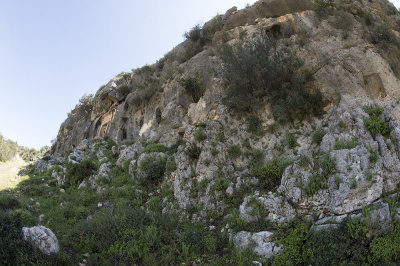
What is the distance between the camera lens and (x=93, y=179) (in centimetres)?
1448

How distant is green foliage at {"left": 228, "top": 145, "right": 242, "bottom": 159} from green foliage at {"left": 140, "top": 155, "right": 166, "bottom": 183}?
3.09 metres

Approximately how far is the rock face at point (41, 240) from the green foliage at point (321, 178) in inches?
282

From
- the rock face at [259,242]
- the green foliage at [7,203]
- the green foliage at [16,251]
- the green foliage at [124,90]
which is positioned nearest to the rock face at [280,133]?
the rock face at [259,242]

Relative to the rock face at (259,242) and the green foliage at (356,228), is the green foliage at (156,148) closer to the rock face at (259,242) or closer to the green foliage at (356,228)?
the rock face at (259,242)

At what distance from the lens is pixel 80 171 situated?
15.4 m

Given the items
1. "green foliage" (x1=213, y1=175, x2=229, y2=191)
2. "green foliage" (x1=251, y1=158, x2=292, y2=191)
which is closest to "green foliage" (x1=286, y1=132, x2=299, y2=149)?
"green foliage" (x1=251, y1=158, x2=292, y2=191)

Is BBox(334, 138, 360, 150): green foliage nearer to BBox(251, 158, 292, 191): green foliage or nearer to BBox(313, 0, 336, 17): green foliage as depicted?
BBox(251, 158, 292, 191): green foliage

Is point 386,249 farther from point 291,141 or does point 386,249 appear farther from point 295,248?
point 291,141

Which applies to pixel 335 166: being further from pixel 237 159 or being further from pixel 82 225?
pixel 82 225

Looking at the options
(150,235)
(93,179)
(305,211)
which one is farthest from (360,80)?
(93,179)

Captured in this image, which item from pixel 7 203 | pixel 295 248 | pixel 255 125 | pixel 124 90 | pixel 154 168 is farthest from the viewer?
pixel 124 90

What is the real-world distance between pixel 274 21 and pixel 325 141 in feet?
29.7

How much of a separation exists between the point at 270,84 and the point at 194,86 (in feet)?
18.4

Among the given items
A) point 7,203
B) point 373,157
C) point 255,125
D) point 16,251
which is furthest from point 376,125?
point 7,203
